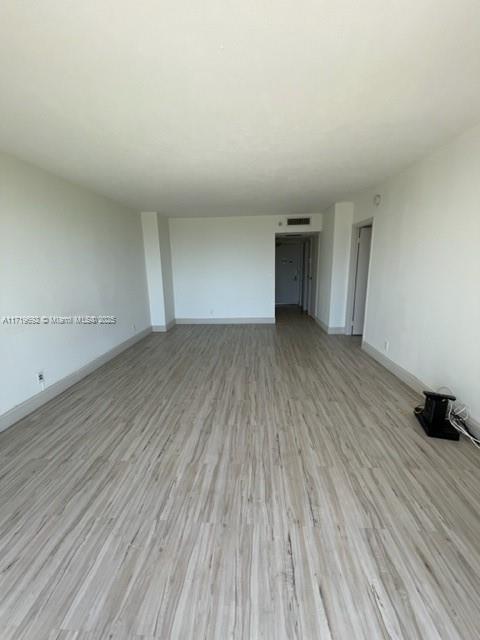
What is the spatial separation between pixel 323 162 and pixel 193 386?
295 centimetres

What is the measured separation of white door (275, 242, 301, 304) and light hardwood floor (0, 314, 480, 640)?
644 centimetres

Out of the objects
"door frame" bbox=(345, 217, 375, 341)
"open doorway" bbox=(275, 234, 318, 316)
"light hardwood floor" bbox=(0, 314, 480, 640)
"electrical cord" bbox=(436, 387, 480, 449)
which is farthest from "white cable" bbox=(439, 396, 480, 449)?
"open doorway" bbox=(275, 234, 318, 316)

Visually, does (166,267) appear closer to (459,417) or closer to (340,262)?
(340,262)

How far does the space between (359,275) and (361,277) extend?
0.06 metres

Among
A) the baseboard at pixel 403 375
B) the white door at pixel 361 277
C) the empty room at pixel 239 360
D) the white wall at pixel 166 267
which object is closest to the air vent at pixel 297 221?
the white door at pixel 361 277

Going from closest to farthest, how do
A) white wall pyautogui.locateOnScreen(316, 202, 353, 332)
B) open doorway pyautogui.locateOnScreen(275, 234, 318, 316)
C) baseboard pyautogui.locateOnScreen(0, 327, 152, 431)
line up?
1. baseboard pyautogui.locateOnScreen(0, 327, 152, 431)
2. white wall pyautogui.locateOnScreen(316, 202, 353, 332)
3. open doorway pyautogui.locateOnScreen(275, 234, 318, 316)

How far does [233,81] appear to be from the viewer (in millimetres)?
1610

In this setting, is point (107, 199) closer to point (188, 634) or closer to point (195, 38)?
point (195, 38)

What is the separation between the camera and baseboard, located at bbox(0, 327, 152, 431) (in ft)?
8.54

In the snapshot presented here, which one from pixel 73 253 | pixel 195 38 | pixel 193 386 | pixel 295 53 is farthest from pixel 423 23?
pixel 73 253

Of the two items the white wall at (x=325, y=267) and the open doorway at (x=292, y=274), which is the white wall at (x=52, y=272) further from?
the open doorway at (x=292, y=274)

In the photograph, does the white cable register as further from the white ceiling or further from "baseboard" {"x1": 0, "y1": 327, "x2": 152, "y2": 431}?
"baseboard" {"x1": 0, "y1": 327, "x2": 152, "y2": 431}

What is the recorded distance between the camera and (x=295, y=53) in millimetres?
1403

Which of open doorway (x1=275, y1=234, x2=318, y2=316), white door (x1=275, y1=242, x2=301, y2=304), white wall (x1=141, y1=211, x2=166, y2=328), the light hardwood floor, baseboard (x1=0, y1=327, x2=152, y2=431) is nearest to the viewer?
the light hardwood floor
